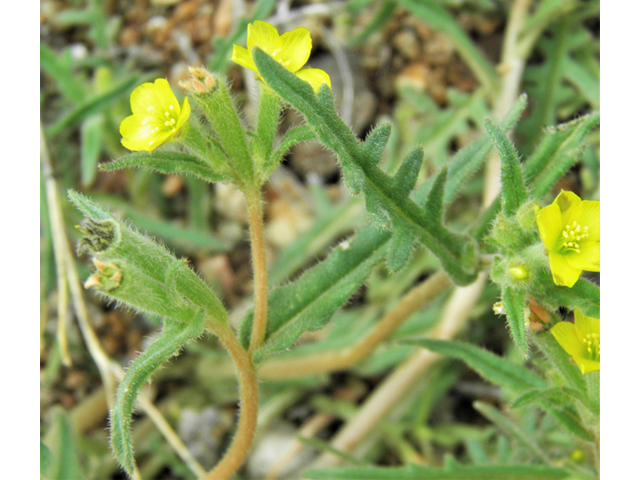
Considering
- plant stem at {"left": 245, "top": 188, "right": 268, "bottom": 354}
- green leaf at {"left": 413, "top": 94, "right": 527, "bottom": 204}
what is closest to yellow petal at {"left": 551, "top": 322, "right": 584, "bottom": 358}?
green leaf at {"left": 413, "top": 94, "right": 527, "bottom": 204}

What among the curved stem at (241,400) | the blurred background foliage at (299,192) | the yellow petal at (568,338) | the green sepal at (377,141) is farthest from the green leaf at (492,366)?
the green sepal at (377,141)

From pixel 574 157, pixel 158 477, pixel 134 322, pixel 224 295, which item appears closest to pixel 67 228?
pixel 134 322

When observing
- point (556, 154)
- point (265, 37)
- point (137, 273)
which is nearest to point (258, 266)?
point (137, 273)

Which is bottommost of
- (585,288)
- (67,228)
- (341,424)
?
(341,424)

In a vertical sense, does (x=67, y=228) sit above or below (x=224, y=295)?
above

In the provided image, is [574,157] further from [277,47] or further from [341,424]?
[341,424]

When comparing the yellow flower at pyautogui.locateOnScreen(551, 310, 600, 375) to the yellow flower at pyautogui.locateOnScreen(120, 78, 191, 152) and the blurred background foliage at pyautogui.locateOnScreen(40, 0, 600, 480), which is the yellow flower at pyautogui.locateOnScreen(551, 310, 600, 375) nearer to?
the blurred background foliage at pyautogui.locateOnScreen(40, 0, 600, 480)
